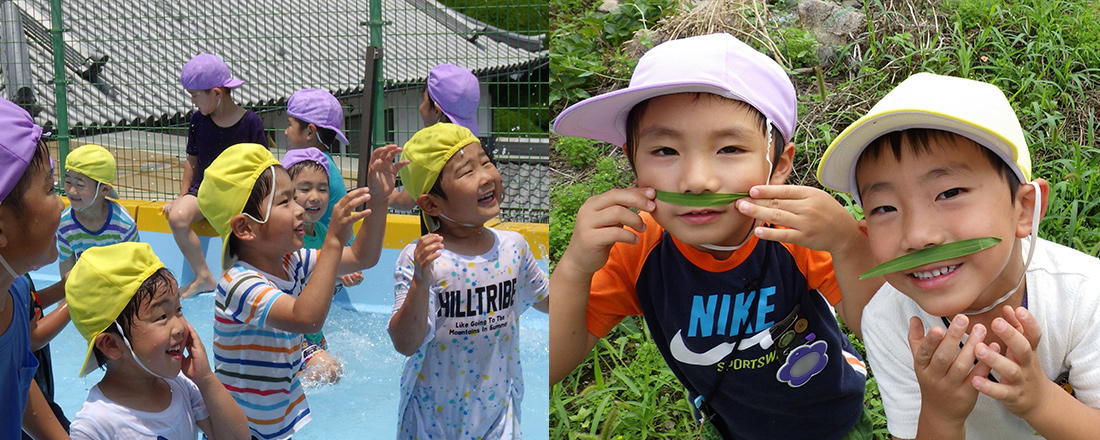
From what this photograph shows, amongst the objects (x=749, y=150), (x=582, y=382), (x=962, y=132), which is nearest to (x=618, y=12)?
(x=582, y=382)

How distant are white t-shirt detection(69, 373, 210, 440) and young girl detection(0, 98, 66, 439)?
82 millimetres

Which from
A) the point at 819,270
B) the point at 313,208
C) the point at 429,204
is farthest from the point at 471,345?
the point at 313,208

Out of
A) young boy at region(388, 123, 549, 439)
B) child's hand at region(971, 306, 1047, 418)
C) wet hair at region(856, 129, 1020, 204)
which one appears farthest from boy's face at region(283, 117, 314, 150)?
child's hand at region(971, 306, 1047, 418)

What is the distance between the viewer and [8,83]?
2.43 metres

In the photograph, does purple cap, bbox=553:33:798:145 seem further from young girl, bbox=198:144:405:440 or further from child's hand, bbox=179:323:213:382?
child's hand, bbox=179:323:213:382

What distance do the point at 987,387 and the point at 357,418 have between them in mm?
1607

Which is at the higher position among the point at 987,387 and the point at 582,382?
the point at 987,387

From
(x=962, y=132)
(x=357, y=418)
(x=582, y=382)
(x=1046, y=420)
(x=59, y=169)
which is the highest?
(x=962, y=132)

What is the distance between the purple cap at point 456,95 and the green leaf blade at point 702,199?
2.07 feet

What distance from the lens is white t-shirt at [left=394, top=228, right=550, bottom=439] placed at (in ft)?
4.73

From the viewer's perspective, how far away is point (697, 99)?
1.04 metres

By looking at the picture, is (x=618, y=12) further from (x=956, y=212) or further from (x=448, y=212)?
(x=956, y=212)

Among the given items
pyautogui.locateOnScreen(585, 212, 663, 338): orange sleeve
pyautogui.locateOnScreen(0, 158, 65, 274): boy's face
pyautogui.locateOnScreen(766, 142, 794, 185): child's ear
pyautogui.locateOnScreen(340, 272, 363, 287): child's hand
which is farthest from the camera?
pyautogui.locateOnScreen(340, 272, 363, 287): child's hand

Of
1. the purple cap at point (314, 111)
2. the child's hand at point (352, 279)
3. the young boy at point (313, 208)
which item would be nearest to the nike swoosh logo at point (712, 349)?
the young boy at point (313, 208)
